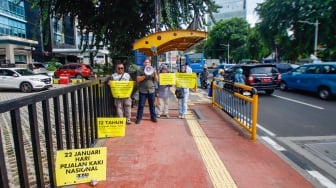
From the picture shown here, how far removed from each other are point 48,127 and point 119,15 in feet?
21.5

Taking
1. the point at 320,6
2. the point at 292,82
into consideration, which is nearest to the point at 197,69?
the point at 320,6

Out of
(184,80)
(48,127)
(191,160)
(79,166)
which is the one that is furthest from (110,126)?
(184,80)

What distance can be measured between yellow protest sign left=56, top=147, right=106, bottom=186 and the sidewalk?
0.49 feet

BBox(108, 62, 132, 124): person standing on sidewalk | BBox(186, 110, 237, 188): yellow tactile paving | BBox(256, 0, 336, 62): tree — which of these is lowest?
BBox(186, 110, 237, 188): yellow tactile paving

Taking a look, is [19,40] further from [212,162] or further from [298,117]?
[212,162]

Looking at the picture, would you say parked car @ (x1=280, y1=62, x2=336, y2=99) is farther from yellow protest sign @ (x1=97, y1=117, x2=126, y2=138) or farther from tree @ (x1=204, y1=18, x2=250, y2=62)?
tree @ (x1=204, y1=18, x2=250, y2=62)

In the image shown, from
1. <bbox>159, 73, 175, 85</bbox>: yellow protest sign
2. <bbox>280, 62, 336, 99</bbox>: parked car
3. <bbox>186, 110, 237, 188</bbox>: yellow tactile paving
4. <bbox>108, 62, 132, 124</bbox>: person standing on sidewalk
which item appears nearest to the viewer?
<bbox>186, 110, 237, 188</bbox>: yellow tactile paving

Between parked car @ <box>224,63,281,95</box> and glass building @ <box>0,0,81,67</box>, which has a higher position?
glass building @ <box>0,0,81,67</box>

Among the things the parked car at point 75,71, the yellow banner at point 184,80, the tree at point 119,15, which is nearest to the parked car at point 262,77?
the tree at point 119,15

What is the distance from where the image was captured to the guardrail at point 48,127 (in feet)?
8.57

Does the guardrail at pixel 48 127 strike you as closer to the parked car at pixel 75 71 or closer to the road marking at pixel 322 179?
the road marking at pixel 322 179

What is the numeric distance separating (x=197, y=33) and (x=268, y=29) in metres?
25.5

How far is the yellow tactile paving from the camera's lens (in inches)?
153

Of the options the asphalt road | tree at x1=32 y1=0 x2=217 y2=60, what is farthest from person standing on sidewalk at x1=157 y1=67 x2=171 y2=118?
the asphalt road
